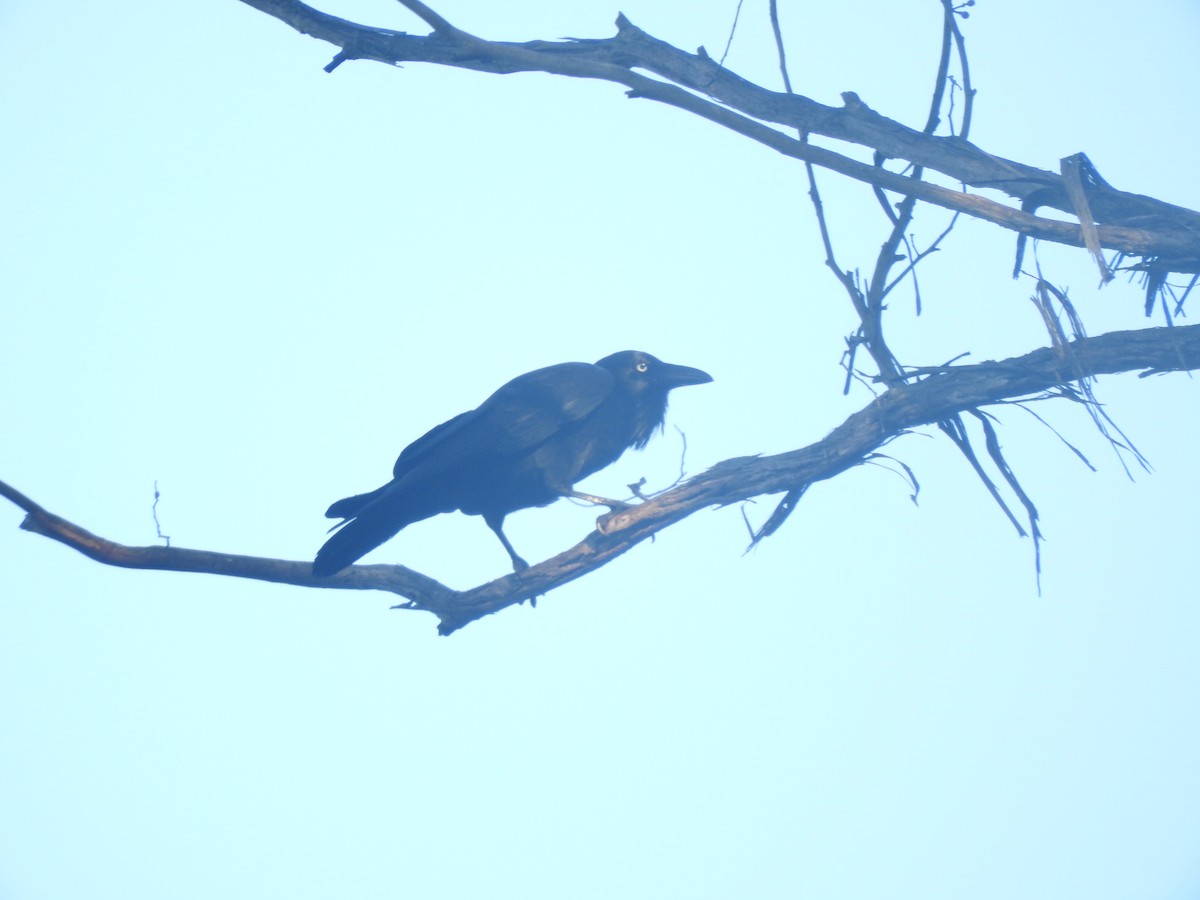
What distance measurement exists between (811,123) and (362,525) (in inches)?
106

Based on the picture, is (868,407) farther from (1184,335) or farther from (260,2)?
(260,2)

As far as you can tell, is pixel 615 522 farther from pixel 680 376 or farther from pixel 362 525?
pixel 680 376

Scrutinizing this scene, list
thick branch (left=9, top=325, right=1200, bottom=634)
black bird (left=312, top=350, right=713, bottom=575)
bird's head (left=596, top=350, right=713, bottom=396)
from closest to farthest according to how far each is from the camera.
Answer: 1. thick branch (left=9, top=325, right=1200, bottom=634)
2. black bird (left=312, top=350, right=713, bottom=575)
3. bird's head (left=596, top=350, right=713, bottom=396)

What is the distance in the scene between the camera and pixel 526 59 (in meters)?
3.80

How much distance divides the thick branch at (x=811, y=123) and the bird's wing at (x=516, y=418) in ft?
6.10

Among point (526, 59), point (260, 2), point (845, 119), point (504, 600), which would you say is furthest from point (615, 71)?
point (504, 600)

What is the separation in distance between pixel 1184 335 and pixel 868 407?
1226 mm

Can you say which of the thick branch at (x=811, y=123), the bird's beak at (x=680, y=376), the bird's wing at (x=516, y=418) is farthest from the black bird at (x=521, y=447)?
the thick branch at (x=811, y=123)

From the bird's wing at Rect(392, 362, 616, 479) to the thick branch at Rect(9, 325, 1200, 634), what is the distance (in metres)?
1.12

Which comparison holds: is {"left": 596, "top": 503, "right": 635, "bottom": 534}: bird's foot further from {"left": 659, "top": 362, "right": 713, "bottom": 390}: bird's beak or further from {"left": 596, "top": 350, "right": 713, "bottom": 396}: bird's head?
{"left": 659, "top": 362, "right": 713, "bottom": 390}: bird's beak

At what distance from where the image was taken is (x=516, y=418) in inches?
231

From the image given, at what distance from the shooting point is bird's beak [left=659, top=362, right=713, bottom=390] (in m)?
6.70

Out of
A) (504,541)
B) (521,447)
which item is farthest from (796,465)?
(504,541)

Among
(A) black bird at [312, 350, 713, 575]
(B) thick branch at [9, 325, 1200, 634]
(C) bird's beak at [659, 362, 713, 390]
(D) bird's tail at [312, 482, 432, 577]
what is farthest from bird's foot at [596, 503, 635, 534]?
(C) bird's beak at [659, 362, 713, 390]
